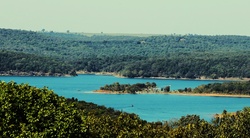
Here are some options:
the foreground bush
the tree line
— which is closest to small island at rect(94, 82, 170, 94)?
the tree line

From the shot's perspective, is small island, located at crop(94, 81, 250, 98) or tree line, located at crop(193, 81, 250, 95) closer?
tree line, located at crop(193, 81, 250, 95)

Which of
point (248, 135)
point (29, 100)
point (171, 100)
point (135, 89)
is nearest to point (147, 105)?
point (171, 100)

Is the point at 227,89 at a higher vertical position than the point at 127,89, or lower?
higher

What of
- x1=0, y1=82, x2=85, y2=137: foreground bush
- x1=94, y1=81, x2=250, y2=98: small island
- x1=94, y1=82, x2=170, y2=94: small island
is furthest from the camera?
x1=94, y1=82, x2=170, y2=94: small island

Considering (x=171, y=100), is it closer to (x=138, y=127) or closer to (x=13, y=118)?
(x=138, y=127)

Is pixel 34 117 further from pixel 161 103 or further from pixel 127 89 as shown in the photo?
pixel 127 89

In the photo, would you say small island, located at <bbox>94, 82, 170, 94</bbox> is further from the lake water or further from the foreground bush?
the foreground bush

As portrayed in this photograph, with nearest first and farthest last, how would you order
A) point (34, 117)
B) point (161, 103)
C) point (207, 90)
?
point (34, 117) < point (161, 103) < point (207, 90)

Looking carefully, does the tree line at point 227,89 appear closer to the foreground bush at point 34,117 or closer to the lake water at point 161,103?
the lake water at point 161,103

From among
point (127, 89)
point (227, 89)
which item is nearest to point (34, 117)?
point (127, 89)

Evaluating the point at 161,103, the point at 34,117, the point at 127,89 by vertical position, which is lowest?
the point at 161,103

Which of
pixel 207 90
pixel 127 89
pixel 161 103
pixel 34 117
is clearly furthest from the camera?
pixel 207 90
